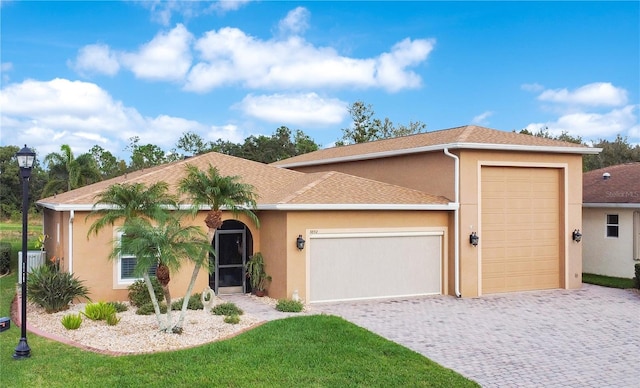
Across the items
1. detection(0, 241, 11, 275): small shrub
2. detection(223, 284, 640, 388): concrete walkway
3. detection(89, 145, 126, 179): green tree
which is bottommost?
detection(223, 284, 640, 388): concrete walkway

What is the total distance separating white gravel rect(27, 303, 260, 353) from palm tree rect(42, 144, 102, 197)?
47.1 feet

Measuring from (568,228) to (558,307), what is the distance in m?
4.01

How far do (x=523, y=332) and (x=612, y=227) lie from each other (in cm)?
1093

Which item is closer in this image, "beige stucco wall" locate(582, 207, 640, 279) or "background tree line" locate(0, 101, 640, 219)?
"beige stucco wall" locate(582, 207, 640, 279)

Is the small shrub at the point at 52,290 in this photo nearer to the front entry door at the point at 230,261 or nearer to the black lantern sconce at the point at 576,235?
the front entry door at the point at 230,261

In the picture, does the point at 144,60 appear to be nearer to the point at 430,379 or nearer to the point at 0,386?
the point at 0,386

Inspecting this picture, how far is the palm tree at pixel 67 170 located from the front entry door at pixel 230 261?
13.3 m

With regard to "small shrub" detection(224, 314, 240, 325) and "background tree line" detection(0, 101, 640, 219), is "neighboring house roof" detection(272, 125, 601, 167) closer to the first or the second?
"small shrub" detection(224, 314, 240, 325)

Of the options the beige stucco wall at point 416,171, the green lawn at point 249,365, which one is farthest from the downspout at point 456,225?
the green lawn at point 249,365

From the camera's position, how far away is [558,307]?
48.8 feet

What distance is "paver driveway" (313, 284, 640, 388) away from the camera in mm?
9133

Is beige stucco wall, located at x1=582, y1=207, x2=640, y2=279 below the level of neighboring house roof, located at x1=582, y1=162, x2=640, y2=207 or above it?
below

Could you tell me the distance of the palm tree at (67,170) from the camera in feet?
86.1

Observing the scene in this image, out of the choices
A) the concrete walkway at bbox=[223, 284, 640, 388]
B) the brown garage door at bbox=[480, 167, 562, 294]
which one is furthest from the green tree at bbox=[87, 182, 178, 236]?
the brown garage door at bbox=[480, 167, 562, 294]
